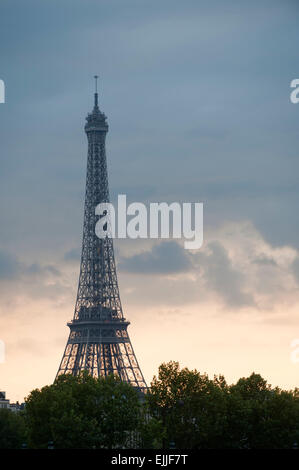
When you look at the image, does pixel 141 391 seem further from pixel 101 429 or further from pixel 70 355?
pixel 101 429

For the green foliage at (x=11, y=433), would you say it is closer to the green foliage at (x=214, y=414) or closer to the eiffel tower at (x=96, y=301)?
the green foliage at (x=214, y=414)

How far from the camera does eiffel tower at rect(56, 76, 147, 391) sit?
182 meters

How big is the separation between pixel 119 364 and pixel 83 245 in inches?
746

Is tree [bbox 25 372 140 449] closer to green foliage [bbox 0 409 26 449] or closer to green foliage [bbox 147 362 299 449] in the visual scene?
green foliage [bbox 147 362 299 449]

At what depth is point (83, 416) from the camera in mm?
120875

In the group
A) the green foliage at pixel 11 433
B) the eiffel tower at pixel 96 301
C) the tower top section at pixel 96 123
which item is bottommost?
the green foliage at pixel 11 433

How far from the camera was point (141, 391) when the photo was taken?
174 meters

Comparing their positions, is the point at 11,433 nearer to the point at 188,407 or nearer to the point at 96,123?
the point at 188,407

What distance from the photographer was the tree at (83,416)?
117 meters

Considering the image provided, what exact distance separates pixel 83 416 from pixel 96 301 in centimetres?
6653

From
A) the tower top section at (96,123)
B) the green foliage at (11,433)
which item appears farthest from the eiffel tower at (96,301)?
the green foliage at (11,433)

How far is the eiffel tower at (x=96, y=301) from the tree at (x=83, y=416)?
52835 mm
